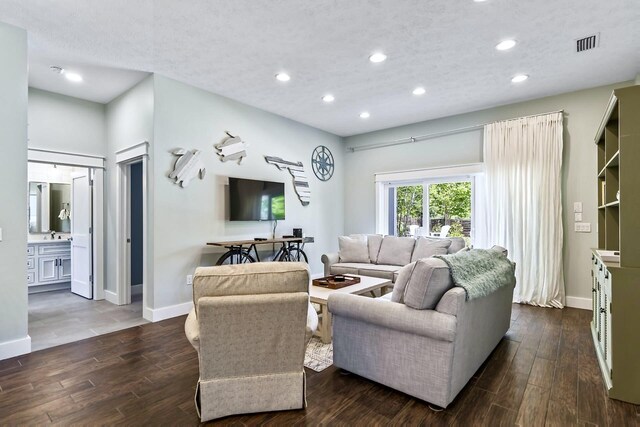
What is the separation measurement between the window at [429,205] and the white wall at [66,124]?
4.66m

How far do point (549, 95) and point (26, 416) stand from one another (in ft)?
20.6

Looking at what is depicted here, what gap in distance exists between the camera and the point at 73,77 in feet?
13.1

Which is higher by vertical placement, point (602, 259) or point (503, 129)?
point (503, 129)

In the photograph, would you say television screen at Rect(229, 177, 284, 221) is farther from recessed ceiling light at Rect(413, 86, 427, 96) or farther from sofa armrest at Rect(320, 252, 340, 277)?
recessed ceiling light at Rect(413, 86, 427, 96)

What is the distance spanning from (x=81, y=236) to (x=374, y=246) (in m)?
4.58

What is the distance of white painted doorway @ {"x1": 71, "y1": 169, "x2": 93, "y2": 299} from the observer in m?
4.92

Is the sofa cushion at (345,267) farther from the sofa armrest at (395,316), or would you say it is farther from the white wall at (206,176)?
the sofa armrest at (395,316)

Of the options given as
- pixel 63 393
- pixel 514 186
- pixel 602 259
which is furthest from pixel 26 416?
pixel 514 186

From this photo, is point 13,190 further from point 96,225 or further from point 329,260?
point 329,260

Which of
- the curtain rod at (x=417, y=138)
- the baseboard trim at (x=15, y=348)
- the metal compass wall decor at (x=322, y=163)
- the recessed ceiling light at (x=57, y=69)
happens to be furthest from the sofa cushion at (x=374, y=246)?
the recessed ceiling light at (x=57, y=69)

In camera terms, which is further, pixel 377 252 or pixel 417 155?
pixel 417 155

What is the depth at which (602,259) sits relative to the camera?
2.58 metres

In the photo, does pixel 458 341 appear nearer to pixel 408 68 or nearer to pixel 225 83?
pixel 408 68

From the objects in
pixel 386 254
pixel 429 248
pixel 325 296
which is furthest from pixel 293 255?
pixel 325 296
